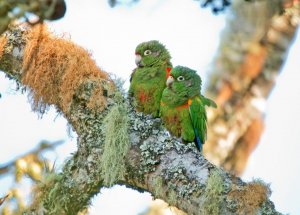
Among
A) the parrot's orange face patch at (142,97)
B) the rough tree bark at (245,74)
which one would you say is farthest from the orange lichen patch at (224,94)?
Answer: the parrot's orange face patch at (142,97)

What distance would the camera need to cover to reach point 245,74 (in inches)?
199

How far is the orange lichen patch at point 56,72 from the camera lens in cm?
384

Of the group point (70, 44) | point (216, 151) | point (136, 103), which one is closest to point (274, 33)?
point (216, 151)

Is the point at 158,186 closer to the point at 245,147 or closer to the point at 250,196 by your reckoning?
the point at 250,196

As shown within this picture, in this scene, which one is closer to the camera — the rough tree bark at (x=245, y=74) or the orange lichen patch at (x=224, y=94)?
the rough tree bark at (x=245, y=74)

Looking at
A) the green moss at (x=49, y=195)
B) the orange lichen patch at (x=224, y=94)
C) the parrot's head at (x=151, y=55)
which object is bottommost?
the green moss at (x=49, y=195)

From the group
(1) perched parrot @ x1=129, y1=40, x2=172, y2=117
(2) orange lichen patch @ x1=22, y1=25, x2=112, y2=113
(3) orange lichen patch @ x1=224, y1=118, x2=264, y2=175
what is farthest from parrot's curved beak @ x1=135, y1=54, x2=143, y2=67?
(3) orange lichen patch @ x1=224, y1=118, x2=264, y2=175

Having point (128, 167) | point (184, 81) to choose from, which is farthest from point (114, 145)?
point (184, 81)

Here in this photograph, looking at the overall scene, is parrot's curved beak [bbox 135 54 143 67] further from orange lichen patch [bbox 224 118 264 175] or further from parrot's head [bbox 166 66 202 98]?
orange lichen patch [bbox 224 118 264 175]

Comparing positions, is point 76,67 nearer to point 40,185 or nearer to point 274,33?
point 40,185

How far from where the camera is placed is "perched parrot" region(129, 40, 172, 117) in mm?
4328

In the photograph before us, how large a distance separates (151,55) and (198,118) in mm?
584

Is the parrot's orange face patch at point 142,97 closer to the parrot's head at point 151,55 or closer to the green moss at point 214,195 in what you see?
the parrot's head at point 151,55

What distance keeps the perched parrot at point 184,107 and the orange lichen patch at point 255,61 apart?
0.61 metres
